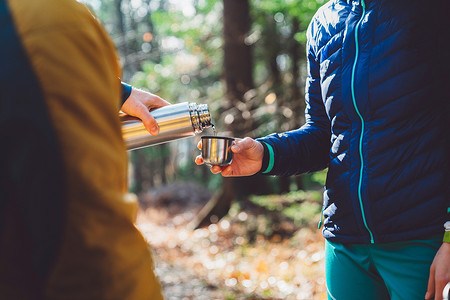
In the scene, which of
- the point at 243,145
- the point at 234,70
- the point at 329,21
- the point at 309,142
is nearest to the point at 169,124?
the point at 243,145

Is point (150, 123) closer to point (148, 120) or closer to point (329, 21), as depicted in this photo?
point (148, 120)

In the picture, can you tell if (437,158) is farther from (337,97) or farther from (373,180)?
(337,97)

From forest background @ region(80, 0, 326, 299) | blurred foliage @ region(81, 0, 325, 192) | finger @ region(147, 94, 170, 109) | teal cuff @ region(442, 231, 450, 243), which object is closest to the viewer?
teal cuff @ region(442, 231, 450, 243)

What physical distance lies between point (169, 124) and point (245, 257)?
5.34 meters

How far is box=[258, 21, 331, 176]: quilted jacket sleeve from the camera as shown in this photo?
203 cm

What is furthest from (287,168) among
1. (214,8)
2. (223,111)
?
(214,8)

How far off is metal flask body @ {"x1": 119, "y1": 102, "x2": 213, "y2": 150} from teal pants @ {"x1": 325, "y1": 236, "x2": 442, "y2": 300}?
0.86 m

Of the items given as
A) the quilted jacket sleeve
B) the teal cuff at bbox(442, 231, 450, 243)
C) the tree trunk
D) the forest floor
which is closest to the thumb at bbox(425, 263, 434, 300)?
the teal cuff at bbox(442, 231, 450, 243)

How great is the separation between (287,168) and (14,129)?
150 centimetres

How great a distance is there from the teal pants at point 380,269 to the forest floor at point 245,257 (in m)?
2.94

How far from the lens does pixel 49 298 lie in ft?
2.57

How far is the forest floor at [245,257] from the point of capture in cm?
509

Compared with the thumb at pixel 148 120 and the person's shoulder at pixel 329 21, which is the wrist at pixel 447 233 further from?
the thumb at pixel 148 120

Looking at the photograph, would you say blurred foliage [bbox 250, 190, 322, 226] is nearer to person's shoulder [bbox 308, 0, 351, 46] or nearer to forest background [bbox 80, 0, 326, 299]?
forest background [bbox 80, 0, 326, 299]
